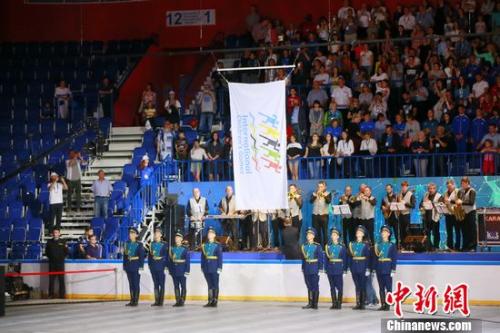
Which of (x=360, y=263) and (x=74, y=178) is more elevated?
(x=74, y=178)

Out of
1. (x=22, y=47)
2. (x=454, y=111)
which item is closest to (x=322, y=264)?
(x=454, y=111)

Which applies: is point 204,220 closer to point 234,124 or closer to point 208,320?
point 234,124

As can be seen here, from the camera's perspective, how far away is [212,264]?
25.7m

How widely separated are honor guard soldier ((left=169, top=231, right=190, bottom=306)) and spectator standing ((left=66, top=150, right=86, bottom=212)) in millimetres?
5807

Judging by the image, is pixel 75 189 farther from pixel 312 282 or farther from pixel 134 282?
pixel 312 282

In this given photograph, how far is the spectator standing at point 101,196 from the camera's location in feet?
98.4

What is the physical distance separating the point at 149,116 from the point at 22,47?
657 cm

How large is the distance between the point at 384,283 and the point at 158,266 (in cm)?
543

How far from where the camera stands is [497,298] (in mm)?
24234

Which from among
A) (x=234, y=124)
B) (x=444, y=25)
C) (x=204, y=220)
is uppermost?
(x=444, y=25)

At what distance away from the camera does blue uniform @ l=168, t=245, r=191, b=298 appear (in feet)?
84.7

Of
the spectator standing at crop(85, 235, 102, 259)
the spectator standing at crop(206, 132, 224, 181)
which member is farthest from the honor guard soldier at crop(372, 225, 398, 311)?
the spectator standing at crop(85, 235, 102, 259)

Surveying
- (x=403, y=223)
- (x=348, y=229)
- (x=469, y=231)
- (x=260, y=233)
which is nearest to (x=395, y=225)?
(x=403, y=223)

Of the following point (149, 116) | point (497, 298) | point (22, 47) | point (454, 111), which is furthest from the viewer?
point (22, 47)
